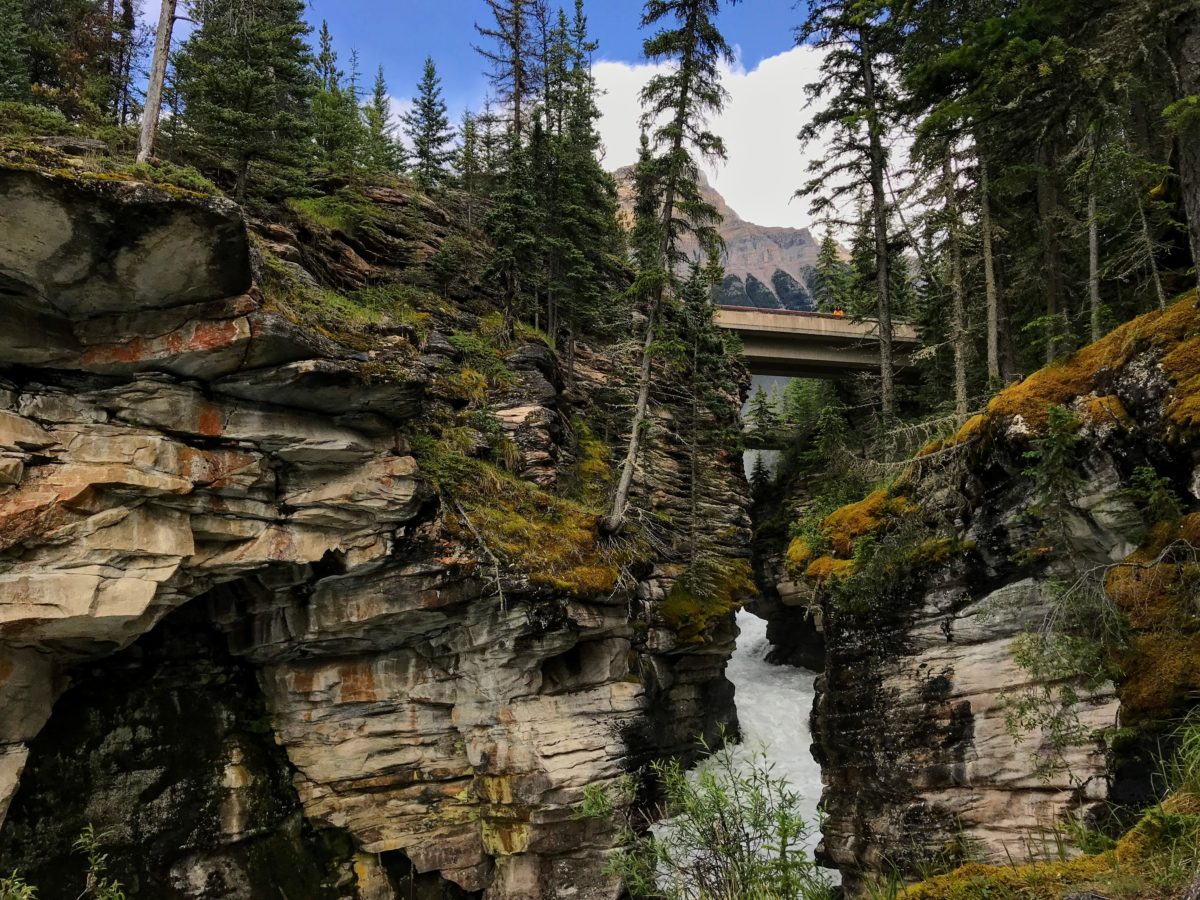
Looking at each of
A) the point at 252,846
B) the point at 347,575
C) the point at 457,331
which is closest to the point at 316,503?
the point at 347,575

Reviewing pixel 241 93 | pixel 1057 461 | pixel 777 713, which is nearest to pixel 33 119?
pixel 241 93

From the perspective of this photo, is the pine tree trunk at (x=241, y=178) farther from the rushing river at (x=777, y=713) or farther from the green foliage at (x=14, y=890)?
the rushing river at (x=777, y=713)

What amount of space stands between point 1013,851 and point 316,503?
11.1 m

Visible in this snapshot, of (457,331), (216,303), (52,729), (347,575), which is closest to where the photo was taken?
(216,303)

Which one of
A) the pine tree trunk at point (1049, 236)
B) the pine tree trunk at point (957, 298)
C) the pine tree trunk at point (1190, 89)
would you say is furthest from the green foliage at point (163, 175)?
the pine tree trunk at point (1049, 236)

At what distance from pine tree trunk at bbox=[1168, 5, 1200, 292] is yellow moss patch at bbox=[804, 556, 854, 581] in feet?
19.3

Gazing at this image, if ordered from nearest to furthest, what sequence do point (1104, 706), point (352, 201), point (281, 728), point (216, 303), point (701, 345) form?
1. point (1104, 706)
2. point (216, 303)
3. point (281, 728)
4. point (352, 201)
5. point (701, 345)

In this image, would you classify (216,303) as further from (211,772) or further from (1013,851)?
(1013,851)

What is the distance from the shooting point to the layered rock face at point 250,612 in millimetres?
8961

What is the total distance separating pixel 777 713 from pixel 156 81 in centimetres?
2226

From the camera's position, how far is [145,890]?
10.8 m

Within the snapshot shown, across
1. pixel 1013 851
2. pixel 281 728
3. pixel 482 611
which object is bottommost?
pixel 1013 851

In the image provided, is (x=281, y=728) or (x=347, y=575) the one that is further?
(x=281, y=728)

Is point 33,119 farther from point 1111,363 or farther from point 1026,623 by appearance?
point 1026,623
